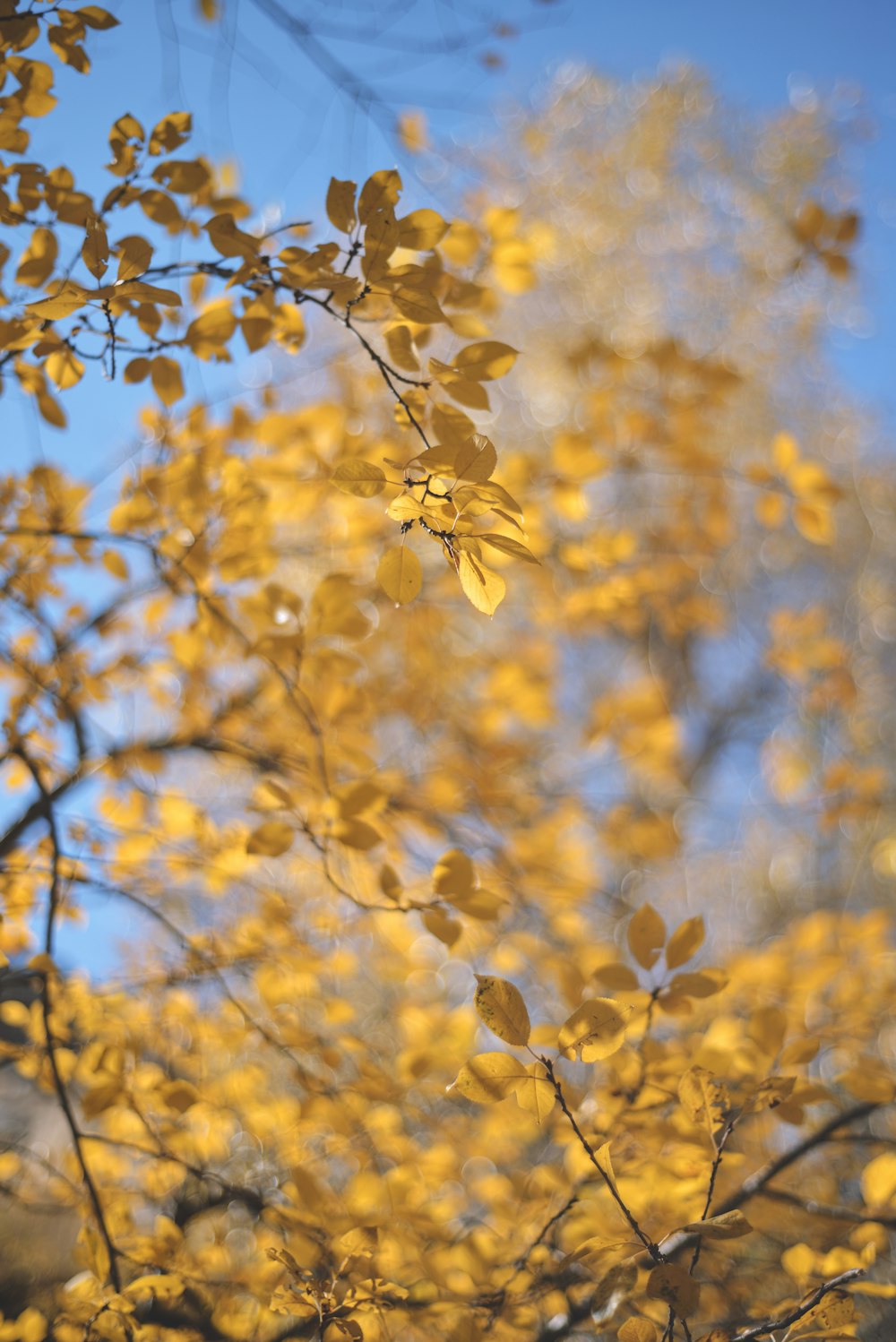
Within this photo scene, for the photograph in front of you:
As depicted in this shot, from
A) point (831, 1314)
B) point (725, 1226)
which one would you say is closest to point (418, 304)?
point (725, 1226)

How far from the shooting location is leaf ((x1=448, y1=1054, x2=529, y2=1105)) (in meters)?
0.57

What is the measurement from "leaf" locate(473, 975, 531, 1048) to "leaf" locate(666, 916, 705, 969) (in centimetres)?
19

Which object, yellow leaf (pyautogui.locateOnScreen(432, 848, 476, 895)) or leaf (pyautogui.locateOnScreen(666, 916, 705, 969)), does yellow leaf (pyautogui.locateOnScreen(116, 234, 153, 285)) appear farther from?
leaf (pyautogui.locateOnScreen(666, 916, 705, 969))

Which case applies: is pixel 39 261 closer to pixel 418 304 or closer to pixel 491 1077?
pixel 418 304

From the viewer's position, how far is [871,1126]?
2.47 m

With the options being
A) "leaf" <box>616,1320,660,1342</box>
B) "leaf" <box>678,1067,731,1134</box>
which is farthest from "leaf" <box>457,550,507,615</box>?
"leaf" <box>616,1320,660,1342</box>

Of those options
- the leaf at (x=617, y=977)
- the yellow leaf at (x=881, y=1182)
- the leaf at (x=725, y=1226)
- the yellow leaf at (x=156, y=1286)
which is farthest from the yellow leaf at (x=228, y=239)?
the yellow leaf at (x=881, y=1182)

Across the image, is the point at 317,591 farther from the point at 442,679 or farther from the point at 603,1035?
the point at 442,679

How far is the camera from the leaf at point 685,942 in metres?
0.70

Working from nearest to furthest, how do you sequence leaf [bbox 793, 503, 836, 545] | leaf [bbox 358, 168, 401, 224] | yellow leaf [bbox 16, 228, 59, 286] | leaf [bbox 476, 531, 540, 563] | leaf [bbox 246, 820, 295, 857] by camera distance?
leaf [bbox 476, 531, 540, 563], leaf [bbox 358, 168, 401, 224], yellow leaf [bbox 16, 228, 59, 286], leaf [bbox 246, 820, 295, 857], leaf [bbox 793, 503, 836, 545]

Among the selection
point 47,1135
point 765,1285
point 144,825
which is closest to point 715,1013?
point 765,1285

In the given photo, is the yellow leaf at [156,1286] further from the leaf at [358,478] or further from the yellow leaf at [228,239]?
the yellow leaf at [228,239]

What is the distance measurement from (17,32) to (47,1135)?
379 centimetres

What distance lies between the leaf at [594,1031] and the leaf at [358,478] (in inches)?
17.8
